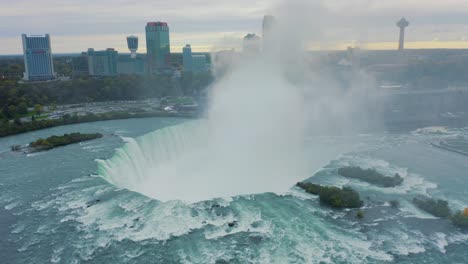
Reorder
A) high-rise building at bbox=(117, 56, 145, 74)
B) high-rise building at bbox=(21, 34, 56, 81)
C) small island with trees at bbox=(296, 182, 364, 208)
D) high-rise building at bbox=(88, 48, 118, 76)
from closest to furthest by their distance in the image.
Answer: small island with trees at bbox=(296, 182, 364, 208), high-rise building at bbox=(21, 34, 56, 81), high-rise building at bbox=(88, 48, 118, 76), high-rise building at bbox=(117, 56, 145, 74)

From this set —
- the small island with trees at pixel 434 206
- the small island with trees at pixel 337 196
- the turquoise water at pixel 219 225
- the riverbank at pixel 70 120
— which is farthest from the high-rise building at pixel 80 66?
the small island with trees at pixel 434 206

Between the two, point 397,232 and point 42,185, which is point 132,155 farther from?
point 397,232

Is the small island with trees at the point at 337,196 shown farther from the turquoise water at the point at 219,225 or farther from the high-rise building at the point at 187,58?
the high-rise building at the point at 187,58

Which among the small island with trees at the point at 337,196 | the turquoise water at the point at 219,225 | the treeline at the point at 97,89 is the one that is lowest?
the turquoise water at the point at 219,225

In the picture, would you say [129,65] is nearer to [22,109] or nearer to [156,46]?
[156,46]

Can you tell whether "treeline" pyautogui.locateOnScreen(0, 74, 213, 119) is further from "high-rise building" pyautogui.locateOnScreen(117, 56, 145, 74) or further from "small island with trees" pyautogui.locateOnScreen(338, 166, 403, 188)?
Result: "small island with trees" pyautogui.locateOnScreen(338, 166, 403, 188)

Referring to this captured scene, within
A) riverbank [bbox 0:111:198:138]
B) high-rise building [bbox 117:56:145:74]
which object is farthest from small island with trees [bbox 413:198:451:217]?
high-rise building [bbox 117:56:145:74]

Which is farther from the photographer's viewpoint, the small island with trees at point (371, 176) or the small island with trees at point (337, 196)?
the small island with trees at point (371, 176)
